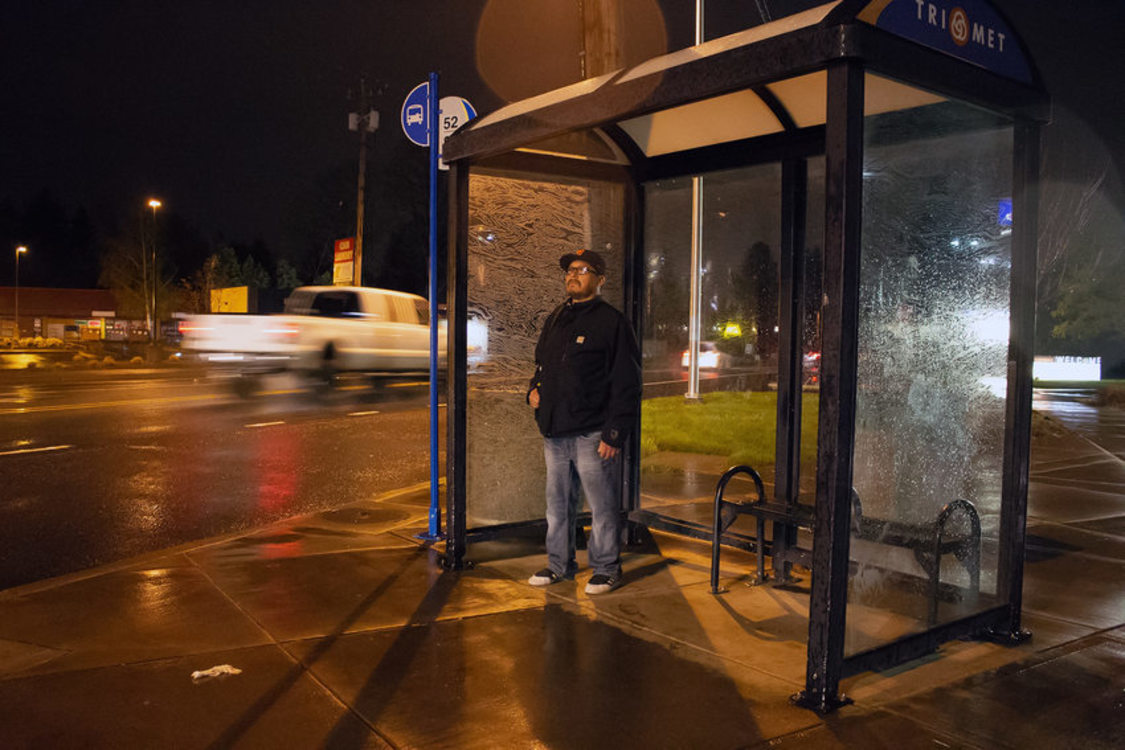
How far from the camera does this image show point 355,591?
551 cm

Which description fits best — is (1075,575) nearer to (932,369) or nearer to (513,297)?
(932,369)

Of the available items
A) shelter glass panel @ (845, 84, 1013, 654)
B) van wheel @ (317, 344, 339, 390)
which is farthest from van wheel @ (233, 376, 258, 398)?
shelter glass panel @ (845, 84, 1013, 654)

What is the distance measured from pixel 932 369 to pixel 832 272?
3.48 feet

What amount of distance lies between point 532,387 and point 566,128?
1569mm

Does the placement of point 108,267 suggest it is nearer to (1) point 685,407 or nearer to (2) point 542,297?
(1) point 685,407

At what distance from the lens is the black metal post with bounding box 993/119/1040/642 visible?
4.58m

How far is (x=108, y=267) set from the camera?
2537 inches

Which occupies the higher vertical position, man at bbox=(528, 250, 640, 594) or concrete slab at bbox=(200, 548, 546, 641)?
man at bbox=(528, 250, 640, 594)

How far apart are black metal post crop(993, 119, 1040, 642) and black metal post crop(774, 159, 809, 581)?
1.35 metres

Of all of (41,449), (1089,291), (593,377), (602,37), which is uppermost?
(602,37)

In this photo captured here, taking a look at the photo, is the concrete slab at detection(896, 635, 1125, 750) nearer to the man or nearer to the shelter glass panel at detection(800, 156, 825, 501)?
the shelter glass panel at detection(800, 156, 825, 501)

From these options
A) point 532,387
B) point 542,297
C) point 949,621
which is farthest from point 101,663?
point 949,621

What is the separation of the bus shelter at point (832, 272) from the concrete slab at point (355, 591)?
1.21 ft

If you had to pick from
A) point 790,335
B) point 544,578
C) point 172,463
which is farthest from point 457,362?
point 172,463
